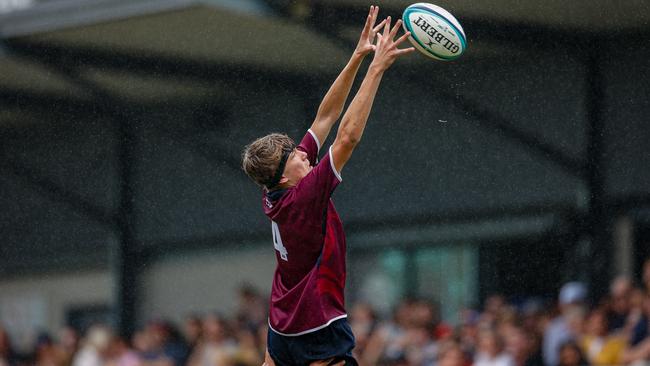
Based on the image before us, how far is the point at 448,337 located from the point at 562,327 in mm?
942

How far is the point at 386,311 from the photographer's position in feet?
39.5

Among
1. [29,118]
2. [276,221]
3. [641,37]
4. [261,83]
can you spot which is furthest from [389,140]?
[276,221]

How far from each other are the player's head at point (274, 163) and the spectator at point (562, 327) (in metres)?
4.57

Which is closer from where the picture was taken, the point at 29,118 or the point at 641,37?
the point at 641,37

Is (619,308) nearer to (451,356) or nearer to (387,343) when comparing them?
(451,356)

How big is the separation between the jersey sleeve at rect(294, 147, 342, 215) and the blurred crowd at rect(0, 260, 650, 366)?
424cm

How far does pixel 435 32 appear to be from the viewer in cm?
609

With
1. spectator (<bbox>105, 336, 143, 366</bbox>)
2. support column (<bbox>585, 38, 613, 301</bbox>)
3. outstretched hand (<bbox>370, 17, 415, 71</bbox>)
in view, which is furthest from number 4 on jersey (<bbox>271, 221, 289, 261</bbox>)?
spectator (<bbox>105, 336, 143, 366</bbox>)

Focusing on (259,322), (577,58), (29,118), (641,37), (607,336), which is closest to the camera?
(607,336)

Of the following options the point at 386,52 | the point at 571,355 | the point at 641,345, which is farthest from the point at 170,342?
the point at 386,52

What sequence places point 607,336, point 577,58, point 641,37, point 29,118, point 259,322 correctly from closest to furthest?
1. point 607,336
2. point 641,37
3. point 577,58
4. point 259,322
5. point 29,118

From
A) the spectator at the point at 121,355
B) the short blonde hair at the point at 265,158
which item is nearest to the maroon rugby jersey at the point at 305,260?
the short blonde hair at the point at 265,158

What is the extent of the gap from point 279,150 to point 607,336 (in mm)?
4539

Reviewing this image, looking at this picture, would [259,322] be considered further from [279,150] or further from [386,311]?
[279,150]
